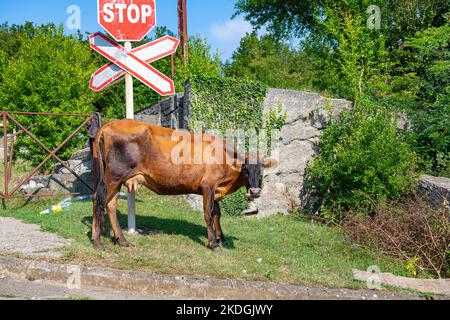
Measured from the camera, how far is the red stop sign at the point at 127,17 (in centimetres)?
688

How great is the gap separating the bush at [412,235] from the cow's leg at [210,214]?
2462mm

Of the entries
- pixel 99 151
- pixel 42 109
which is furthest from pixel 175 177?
pixel 42 109

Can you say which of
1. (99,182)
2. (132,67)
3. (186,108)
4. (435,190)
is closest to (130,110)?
(132,67)

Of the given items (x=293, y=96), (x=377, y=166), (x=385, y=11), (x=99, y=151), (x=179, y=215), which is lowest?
(x=179, y=215)

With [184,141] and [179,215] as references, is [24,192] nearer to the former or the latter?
[179,215]

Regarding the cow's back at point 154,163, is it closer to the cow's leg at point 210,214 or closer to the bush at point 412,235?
the cow's leg at point 210,214

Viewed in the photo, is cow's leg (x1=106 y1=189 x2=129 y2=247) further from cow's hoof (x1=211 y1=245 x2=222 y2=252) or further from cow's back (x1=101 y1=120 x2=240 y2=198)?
cow's hoof (x1=211 y1=245 x2=222 y2=252)

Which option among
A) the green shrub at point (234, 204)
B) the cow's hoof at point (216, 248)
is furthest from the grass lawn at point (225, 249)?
the green shrub at point (234, 204)

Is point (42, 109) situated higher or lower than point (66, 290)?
higher

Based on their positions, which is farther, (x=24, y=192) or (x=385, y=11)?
(x=385, y=11)

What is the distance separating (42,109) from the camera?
45.6 ft

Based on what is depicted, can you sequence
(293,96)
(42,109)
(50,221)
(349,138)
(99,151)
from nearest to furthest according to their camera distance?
1. (99,151)
2. (50,221)
3. (349,138)
4. (293,96)
5. (42,109)

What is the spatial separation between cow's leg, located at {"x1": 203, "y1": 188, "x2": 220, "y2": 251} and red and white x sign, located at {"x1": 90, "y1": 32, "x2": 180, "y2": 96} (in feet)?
5.28

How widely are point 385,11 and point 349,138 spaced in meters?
6.88
